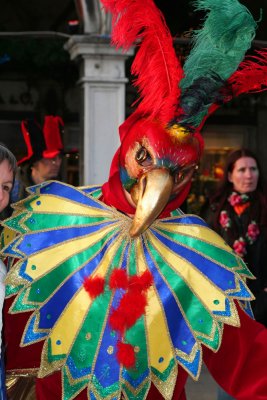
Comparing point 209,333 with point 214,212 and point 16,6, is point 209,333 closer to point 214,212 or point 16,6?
point 214,212

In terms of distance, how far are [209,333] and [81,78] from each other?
16.9ft

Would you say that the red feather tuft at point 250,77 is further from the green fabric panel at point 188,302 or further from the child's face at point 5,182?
the child's face at point 5,182

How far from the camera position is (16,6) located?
31.3ft

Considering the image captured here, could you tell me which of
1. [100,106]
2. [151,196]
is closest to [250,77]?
[151,196]

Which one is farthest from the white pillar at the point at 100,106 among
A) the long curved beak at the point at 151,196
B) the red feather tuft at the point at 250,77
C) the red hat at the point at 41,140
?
the long curved beak at the point at 151,196

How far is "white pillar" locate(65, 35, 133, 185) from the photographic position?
24.5 ft

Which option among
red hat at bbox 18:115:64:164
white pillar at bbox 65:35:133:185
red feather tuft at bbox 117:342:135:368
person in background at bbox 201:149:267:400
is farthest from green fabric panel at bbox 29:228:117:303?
white pillar at bbox 65:35:133:185

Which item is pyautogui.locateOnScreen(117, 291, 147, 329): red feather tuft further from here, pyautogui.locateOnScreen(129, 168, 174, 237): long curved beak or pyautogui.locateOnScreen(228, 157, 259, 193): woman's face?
pyautogui.locateOnScreen(228, 157, 259, 193): woman's face

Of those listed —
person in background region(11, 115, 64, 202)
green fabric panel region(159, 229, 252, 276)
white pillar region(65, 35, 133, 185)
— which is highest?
white pillar region(65, 35, 133, 185)

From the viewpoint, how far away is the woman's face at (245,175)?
17.3ft

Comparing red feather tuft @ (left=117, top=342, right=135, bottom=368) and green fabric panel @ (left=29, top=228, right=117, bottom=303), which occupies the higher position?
green fabric panel @ (left=29, top=228, right=117, bottom=303)

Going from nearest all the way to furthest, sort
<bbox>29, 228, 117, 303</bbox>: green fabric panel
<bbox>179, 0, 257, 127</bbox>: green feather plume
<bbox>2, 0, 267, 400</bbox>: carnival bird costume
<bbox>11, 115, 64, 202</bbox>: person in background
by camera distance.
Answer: <bbox>179, 0, 257, 127</bbox>: green feather plume → <bbox>2, 0, 267, 400</bbox>: carnival bird costume → <bbox>29, 228, 117, 303</bbox>: green fabric panel → <bbox>11, 115, 64, 202</bbox>: person in background

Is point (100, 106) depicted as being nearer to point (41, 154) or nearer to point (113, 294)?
point (41, 154)

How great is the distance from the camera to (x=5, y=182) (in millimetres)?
2721
